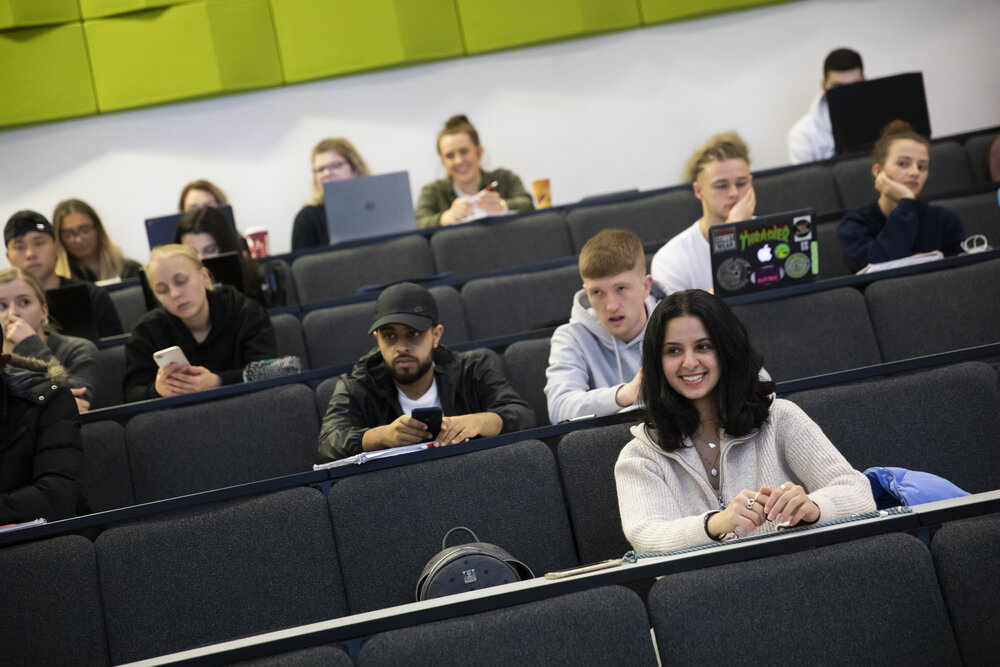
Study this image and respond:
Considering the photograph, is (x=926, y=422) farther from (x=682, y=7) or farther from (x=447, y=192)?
(x=682, y=7)

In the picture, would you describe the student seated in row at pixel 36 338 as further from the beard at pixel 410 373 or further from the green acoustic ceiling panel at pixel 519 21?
the green acoustic ceiling panel at pixel 519 21

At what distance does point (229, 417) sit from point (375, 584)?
2.89ft

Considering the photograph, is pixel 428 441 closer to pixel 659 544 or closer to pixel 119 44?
pixel 659 544

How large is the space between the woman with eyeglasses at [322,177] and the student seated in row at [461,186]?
0.41 metres

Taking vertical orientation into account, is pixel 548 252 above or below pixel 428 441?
above

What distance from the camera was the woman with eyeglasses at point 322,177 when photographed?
520 centimetres

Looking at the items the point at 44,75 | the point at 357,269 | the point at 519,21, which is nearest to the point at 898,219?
the point at 357,269

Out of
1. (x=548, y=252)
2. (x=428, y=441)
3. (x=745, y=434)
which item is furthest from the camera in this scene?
(x=548, y=252)

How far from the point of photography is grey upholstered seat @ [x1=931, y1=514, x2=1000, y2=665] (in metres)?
1.45

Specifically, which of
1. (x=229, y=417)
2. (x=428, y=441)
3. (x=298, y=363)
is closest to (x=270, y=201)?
(x=298, y=363)

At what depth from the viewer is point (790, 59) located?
6.43 m

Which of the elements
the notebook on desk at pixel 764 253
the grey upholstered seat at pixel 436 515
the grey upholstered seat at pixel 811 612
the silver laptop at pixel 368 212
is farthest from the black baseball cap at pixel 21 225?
the grey upholstered seat at pixel 811 612

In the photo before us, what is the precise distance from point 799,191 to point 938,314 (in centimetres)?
177

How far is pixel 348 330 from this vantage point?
12.1 ft
